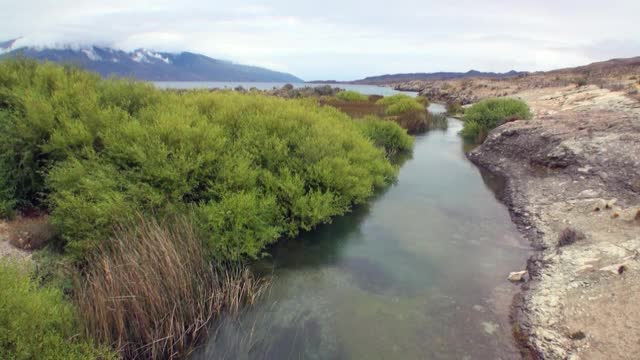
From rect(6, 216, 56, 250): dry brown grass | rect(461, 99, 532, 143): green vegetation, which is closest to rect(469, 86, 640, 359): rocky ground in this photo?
rect(461, 99, 532, 143): green vegetation

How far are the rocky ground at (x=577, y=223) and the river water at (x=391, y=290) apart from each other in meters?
0.66

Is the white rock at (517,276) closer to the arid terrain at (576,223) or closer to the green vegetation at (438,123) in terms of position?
the arid terrain at (576,223)

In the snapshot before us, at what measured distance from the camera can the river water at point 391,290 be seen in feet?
24.1

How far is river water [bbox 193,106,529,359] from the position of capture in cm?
736

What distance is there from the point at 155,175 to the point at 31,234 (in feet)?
9.78

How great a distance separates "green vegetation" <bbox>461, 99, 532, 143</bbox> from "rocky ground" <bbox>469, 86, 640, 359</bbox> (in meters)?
4.56

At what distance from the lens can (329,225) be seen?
13406 millimetres

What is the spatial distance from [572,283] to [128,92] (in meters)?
14.5

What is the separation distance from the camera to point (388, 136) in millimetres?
25172

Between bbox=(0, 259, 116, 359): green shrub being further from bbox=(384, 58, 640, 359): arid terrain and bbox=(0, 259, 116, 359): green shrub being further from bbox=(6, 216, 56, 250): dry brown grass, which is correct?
bbox=(384, 58, 640, 359): arid terrain

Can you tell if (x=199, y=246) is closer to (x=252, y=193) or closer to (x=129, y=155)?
(x=252, y=193)

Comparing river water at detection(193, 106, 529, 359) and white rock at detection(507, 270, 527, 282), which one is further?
white rock at detection(507, 270, 527, 282)

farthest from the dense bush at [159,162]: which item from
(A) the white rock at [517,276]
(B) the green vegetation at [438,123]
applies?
(B) the green vegetation at [438,123]

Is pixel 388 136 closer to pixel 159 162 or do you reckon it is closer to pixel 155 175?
pixel 159 162
